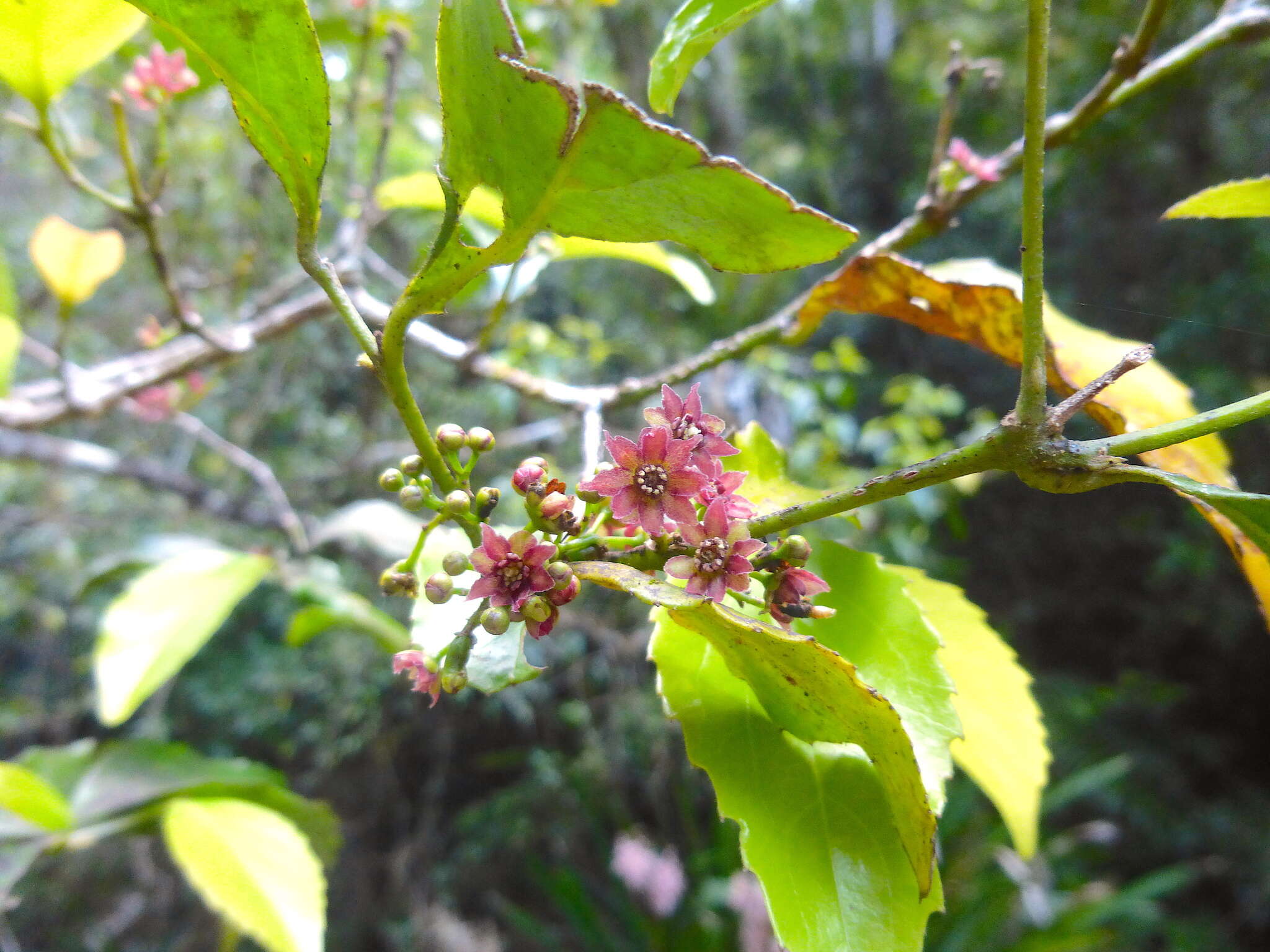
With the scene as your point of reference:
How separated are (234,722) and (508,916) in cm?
114

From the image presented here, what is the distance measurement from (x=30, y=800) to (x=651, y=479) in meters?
0.80

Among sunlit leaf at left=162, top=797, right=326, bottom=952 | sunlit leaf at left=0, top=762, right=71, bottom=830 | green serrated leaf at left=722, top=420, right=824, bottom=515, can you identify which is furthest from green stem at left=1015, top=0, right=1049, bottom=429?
sunlit leaf at left=0, top=762, right=71, bottom=830

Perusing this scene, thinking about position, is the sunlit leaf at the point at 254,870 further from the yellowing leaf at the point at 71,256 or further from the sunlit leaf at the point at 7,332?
the yellowing leaf at the point at 71,256

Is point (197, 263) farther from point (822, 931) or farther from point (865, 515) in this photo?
point (822, 931)

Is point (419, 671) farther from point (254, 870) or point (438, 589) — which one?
point (254, 870)

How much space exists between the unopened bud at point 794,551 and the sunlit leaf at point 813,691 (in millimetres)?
48

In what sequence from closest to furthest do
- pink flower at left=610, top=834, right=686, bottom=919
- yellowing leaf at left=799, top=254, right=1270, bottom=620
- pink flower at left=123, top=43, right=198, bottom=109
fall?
yellowing leaf at left=799, top=254, right=1270, bottom=620 → pink flower at left=123, top=43, right=198, bottom=109 → pink flower at left=610, top=834, right=686, bottom=919

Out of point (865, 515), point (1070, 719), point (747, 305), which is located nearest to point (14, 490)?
point (747, 305)

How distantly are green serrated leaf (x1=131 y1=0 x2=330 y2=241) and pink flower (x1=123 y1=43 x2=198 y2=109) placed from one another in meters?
0.57

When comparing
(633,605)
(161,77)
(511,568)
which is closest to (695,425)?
(511,568)

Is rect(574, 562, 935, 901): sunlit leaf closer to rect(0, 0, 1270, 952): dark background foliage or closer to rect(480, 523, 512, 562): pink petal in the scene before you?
rect(480, 523, 512, 562): pink petal

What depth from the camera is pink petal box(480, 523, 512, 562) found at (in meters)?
0.28

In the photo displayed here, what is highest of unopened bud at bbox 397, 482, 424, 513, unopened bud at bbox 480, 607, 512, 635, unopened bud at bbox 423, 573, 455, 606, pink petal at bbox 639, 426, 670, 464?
pink petal at bbox 639, 426, 670, 464

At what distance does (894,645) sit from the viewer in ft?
1.10
